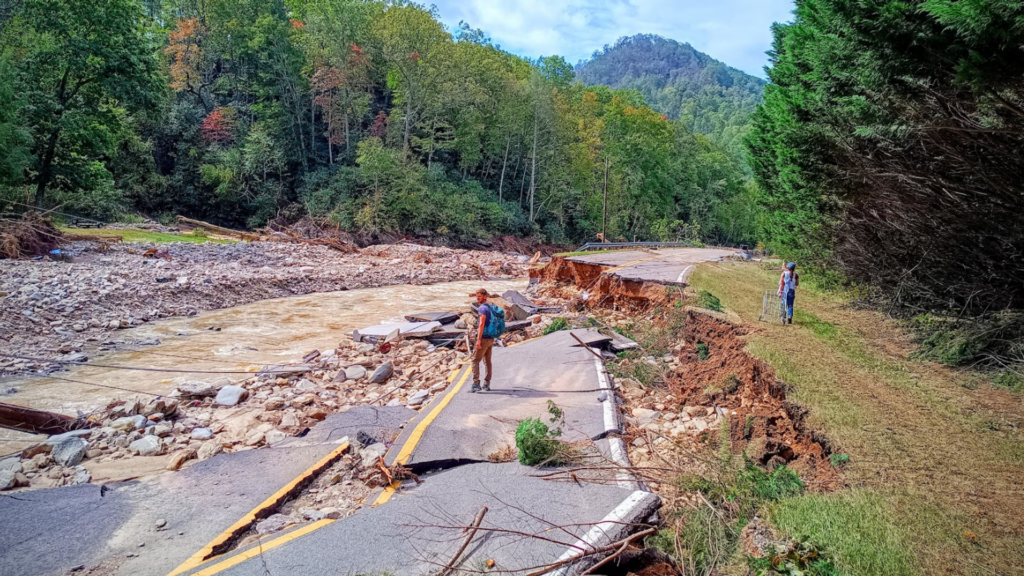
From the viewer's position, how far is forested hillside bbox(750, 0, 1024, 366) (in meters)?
5.66

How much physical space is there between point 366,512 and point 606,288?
45.0 feet

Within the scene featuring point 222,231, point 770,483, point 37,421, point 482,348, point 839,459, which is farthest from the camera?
point 222,231

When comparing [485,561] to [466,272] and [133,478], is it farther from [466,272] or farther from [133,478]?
[466,272]

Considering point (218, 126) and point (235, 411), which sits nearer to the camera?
point (235, 411)

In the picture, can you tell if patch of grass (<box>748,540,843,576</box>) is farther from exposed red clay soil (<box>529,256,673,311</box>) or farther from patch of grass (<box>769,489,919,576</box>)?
exposed red clay soil (<box>529,256,673,311</box>)

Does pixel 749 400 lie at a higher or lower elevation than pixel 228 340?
higher

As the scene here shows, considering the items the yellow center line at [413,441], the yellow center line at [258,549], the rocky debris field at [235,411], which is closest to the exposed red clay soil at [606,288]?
the rocky debris field at [235,411]

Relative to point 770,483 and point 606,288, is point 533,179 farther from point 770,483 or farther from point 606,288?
point 770,483

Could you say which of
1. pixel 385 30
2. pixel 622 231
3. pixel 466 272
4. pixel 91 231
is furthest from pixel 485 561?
pixel 622 231

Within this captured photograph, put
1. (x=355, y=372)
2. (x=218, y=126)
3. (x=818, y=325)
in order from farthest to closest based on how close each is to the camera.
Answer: (x=218, y=126), (x=818, y=325), (x=355, y=372)

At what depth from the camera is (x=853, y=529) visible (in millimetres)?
4082

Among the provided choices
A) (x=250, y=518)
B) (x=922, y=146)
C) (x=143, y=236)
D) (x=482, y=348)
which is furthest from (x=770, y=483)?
(x=143, y=236)

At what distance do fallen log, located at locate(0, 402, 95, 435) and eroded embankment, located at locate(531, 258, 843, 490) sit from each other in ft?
27.0

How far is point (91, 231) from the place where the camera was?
1093 inches
